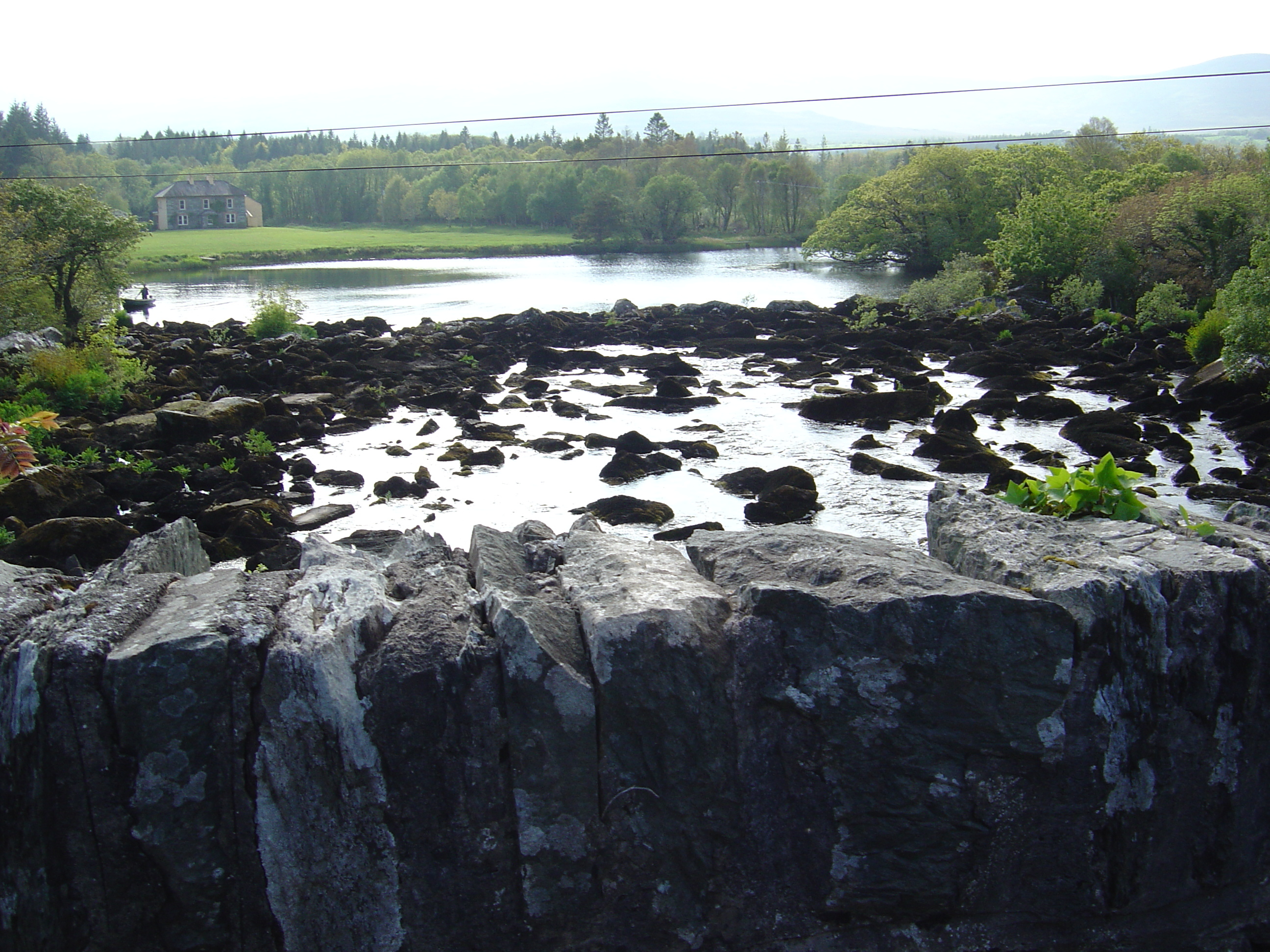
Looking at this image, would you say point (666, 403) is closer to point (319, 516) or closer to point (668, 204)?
point (319, 516)

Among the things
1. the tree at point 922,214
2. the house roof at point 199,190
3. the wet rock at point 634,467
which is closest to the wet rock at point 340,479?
the wet rock at point 634,467

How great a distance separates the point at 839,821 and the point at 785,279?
59.8 m

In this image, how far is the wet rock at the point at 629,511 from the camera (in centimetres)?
1410

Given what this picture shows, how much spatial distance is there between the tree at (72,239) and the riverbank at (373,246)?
A: 142ft

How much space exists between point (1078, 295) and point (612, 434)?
25.1 m

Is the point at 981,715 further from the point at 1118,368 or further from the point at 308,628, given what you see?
the point at 1118,368

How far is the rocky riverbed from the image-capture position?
14.2 meters

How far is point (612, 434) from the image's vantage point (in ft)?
65.0

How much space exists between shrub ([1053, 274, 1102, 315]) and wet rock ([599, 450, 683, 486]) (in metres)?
25.8

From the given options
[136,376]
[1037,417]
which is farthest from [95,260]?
[1037,417]

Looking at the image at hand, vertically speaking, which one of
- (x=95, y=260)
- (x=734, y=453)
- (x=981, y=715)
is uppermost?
(x=95, y=260)

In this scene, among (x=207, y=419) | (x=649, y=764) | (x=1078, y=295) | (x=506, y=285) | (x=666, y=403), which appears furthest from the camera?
(x=506, y=285)

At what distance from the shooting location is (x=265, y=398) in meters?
22.1

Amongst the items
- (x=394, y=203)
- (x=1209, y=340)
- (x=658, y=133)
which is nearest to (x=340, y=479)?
(x=1209, y=340)
